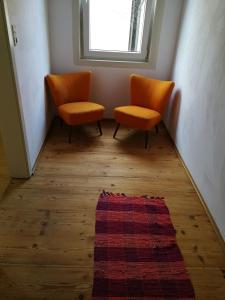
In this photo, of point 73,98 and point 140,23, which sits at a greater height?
point 140,23

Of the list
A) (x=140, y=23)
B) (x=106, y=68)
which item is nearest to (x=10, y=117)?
(x=106, y=68)

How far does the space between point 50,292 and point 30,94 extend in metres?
1.50

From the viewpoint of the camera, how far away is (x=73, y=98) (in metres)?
2.73

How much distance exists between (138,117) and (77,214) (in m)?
1.24

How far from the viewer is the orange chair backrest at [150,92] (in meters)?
2.55

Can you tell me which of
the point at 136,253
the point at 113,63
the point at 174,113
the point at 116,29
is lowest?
the point at 136,253

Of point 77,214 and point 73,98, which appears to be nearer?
point 77,214

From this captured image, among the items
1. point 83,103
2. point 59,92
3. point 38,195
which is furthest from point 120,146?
point 38,195

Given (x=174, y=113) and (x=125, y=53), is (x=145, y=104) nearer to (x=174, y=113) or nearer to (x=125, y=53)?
(x=174, y=113)

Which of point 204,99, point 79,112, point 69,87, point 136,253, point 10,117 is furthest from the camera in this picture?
point 69,87

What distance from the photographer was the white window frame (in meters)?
2.51

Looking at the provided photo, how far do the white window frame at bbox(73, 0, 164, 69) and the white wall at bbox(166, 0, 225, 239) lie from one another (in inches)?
11.8

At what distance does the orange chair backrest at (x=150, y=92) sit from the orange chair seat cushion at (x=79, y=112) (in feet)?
1.63

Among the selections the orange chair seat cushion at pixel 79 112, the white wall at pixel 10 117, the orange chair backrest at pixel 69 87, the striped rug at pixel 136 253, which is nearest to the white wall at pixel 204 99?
the striped rug at pixel 136 253
